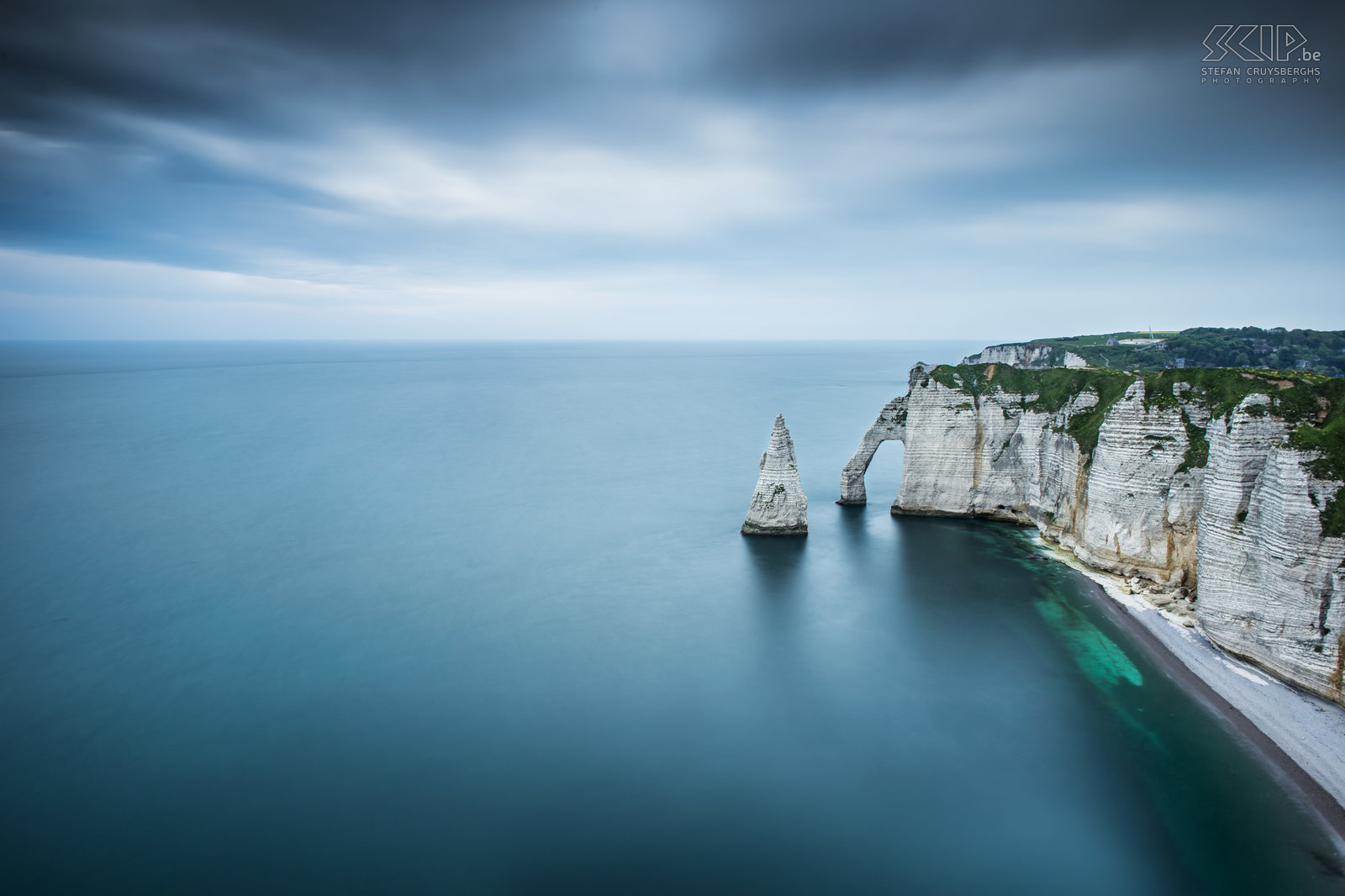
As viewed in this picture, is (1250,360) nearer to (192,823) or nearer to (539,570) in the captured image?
(539,570)

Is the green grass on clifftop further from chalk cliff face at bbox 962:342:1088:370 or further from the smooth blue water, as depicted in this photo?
chalk cliff face at bbox 962:342:1088:370

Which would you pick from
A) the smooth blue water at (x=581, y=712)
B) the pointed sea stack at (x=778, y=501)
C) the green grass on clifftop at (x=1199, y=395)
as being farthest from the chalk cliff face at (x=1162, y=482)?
the pointed sea stack at (x=778, y=501)

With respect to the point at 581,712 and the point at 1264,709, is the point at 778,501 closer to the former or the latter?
the point at 581,712

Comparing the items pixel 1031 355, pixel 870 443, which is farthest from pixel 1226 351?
pixel 870 443

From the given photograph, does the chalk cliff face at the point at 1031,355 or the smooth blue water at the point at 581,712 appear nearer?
the smooth blue water at the point at 581,712

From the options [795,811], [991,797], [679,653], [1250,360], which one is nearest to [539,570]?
[679,653]

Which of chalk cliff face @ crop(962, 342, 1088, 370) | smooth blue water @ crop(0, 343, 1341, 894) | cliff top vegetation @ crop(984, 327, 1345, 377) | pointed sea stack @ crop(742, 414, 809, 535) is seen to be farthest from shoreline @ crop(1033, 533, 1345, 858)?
chalk cliff face @ crop(962, 342, 1088, 370)

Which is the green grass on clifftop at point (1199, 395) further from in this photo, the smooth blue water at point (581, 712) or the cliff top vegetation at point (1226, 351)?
the cliff top vegetation at point (1226, 351)
